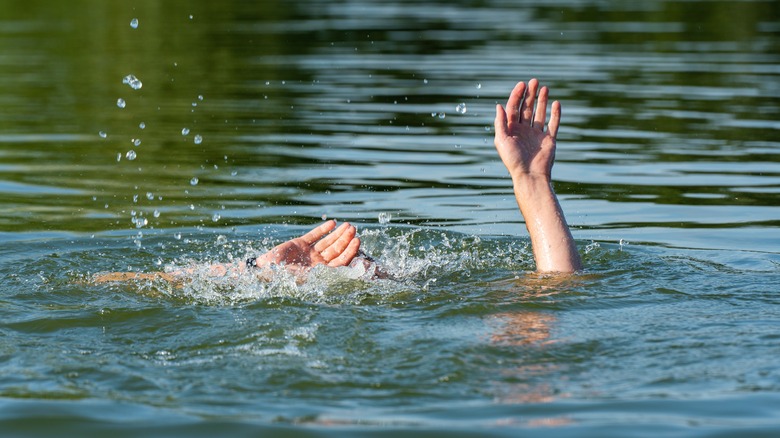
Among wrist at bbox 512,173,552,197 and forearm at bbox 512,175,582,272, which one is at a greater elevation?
wrist at bbox 512,173,552,197

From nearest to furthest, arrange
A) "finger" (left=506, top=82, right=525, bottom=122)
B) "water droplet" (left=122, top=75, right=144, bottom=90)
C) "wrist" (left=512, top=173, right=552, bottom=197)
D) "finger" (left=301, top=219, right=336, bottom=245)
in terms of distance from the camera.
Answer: "finger" (left=301, top=219, right=336, bottom=245) → "wrist" (left=512, top=173, right=552, bottom=197) → "finger" (left=506, top=82, right=525, bottom=122) → "water droplet" (left=122, top=75, right=144, bottom=90)

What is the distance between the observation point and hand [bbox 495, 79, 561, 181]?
669cm

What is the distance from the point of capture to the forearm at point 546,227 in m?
6.51

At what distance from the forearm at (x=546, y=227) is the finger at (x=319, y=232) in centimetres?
107

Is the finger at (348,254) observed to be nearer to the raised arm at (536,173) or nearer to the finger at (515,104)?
the raised arm at (536,173)

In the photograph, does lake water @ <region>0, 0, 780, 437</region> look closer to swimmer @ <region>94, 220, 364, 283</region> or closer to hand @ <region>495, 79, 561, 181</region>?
swimmer @ <region>94, 220, 364, 283</region>

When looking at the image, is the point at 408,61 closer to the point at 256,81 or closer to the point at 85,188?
the point at 256,81

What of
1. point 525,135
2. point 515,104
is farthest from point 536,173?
point 515,104

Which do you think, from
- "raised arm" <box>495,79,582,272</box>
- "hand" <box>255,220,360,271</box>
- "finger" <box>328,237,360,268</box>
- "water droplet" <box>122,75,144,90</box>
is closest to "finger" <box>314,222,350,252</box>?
"hand" <box>255,220,360,271</box>

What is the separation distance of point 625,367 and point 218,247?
12.0 ft

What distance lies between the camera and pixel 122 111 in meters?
14.1

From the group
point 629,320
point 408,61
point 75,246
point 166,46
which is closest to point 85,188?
→ point 75,246

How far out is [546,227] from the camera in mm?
6535

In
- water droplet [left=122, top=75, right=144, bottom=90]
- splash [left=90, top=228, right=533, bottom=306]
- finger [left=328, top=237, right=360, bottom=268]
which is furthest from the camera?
water droplet [left=122, top=75, right=144, bottom=90]
